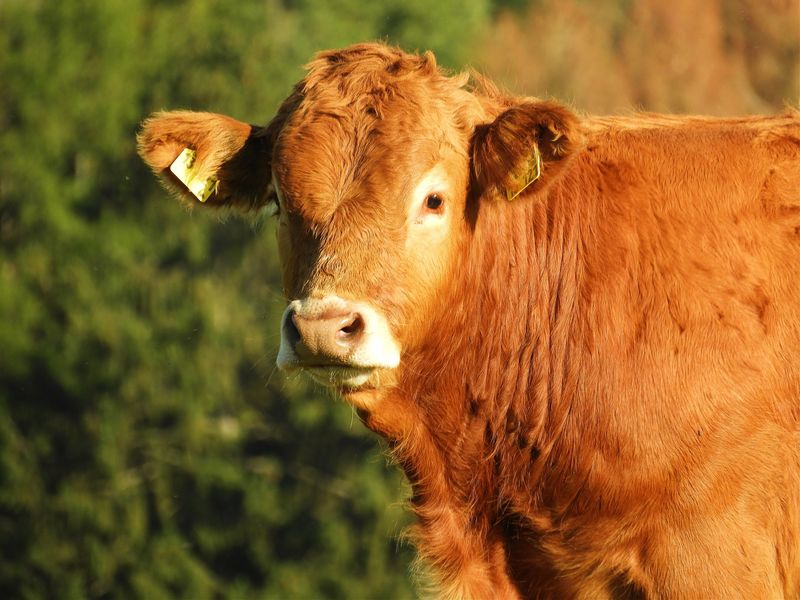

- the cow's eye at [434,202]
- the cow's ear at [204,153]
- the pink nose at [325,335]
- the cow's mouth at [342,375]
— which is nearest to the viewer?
the pink nose at [325,335]

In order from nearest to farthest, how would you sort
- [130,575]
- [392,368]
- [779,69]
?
[392,368], [779,69], [130,575]

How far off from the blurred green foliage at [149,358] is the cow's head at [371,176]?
61.8 feet

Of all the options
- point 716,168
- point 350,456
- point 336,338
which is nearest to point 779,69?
point 350,456

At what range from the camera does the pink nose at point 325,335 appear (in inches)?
206

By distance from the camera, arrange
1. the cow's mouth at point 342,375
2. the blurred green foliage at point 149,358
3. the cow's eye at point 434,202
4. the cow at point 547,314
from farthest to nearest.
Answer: the blurred green foliage at point 149,358 < the cow's eye at point 434,202 < the cow at point 547,314 < the cow's mouth at point 342,375

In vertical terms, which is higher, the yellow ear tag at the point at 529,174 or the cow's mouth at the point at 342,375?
the yellow ear tag at the point at 529,174

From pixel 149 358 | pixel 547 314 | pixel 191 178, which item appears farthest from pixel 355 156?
pixel 149 358

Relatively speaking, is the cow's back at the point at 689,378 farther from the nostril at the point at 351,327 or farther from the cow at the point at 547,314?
the nostril at the point at 351,327

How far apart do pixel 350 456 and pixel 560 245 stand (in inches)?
881

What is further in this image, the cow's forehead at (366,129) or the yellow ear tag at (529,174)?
the yellow ear tag at (529,174)

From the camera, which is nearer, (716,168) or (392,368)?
(392,368)

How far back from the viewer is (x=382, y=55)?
6277mm

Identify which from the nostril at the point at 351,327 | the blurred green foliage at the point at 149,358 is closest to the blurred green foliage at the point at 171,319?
the blurred green foliage at the point at 149,358

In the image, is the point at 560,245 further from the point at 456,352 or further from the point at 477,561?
the point at 477,561
